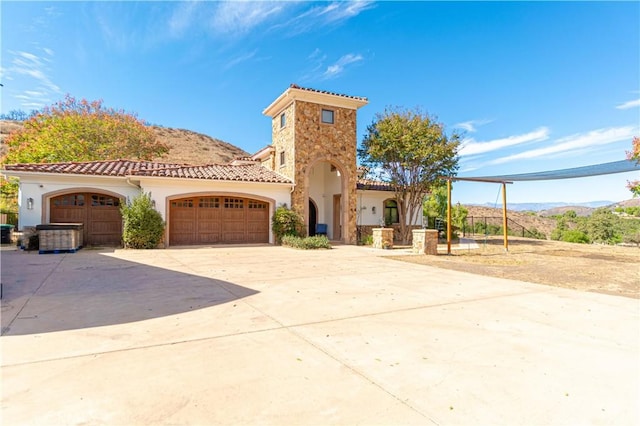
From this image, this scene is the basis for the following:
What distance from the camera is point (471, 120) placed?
846 inches

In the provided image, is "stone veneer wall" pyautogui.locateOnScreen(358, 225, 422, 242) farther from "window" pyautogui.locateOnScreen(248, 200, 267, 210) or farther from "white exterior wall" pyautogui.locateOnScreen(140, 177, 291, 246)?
"window" pyautogui.locateOnScreen(248, 200, 267, 210)

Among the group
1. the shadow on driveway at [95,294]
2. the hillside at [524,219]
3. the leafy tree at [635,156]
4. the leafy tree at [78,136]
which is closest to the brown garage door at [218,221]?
the shadow on driveway at [95,294]

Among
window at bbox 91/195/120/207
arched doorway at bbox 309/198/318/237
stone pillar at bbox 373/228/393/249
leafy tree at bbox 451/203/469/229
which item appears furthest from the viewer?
leafy tree at bbox 451/203/469/229

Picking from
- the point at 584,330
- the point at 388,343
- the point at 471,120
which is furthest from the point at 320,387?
the point at 471,120

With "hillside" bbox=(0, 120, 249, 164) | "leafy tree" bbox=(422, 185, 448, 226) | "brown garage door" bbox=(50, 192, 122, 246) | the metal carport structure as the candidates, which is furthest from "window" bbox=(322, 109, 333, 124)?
"hillside" bbox=(0, 120, 249, 164)

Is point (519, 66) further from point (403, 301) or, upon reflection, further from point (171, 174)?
point (171, 174)

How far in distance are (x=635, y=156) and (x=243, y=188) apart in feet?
49.2

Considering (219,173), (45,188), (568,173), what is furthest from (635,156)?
(45,188)

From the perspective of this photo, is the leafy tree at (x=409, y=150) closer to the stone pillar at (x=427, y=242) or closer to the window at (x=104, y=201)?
the stone pillar at (x=427, y=242)

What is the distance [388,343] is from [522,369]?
1339mm

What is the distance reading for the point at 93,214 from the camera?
15680mm

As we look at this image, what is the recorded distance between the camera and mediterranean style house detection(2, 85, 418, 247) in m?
15.0

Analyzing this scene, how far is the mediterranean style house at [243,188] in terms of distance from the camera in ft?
49.1

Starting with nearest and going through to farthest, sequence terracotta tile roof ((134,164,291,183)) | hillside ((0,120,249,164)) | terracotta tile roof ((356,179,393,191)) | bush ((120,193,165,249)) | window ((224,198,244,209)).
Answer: bush ((120,193,165,249))
terracotta tile roof ((134,164,291,183))
window ((224,198,244,209))
terracotta tile roof ((356,179,393,191))
hillside ((0,120,249,164))
